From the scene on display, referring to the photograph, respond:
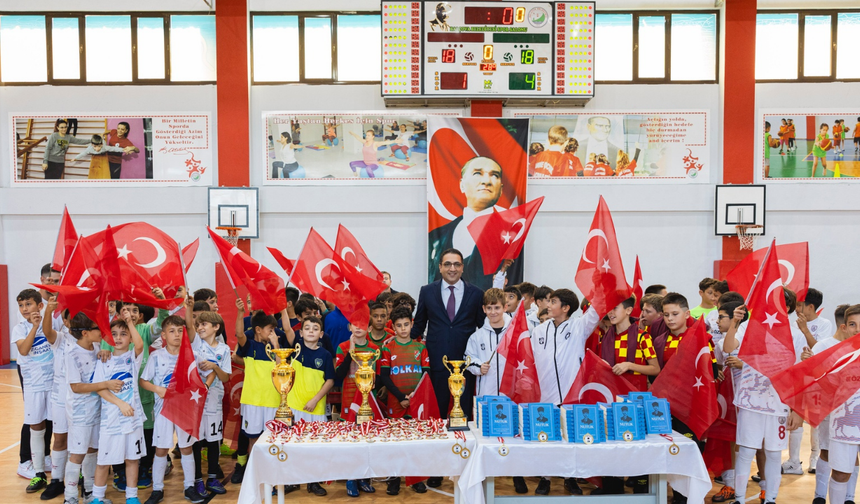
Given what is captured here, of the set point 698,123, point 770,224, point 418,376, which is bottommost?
point 418,376

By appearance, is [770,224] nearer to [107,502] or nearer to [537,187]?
[537,187]

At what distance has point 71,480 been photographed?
468 cm

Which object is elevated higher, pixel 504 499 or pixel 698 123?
pixel 698 123

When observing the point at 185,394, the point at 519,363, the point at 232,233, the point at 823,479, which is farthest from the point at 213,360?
the point at 232,233

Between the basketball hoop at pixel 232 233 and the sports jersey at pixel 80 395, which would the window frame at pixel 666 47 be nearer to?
the basketball hoop at pixel 232 233

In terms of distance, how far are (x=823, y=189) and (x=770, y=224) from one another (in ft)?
3.46

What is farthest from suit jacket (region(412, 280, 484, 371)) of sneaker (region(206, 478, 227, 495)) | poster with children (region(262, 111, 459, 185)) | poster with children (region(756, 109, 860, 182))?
poster with children (region(756, 109, 860, 182))

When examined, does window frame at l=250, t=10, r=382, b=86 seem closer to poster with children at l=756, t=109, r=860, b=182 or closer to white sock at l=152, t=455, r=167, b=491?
poster with children at l=756, t=109, r=860, b=182

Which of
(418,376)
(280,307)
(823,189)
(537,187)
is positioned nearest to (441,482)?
(418,376)

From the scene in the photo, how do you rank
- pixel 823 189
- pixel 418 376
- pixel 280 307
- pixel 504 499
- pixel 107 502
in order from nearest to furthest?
1. pixel 504 499
2. pixel 107 502
3. pixel 418 376
4. pixel 280 307
5. pixel 823 189

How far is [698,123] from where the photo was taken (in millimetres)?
10688

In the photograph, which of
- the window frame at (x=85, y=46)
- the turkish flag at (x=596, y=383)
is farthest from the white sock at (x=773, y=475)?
the window frame at (x=85, y=46)

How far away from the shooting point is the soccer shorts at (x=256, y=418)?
5199mm

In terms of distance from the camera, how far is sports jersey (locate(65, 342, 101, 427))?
15.3 ft
